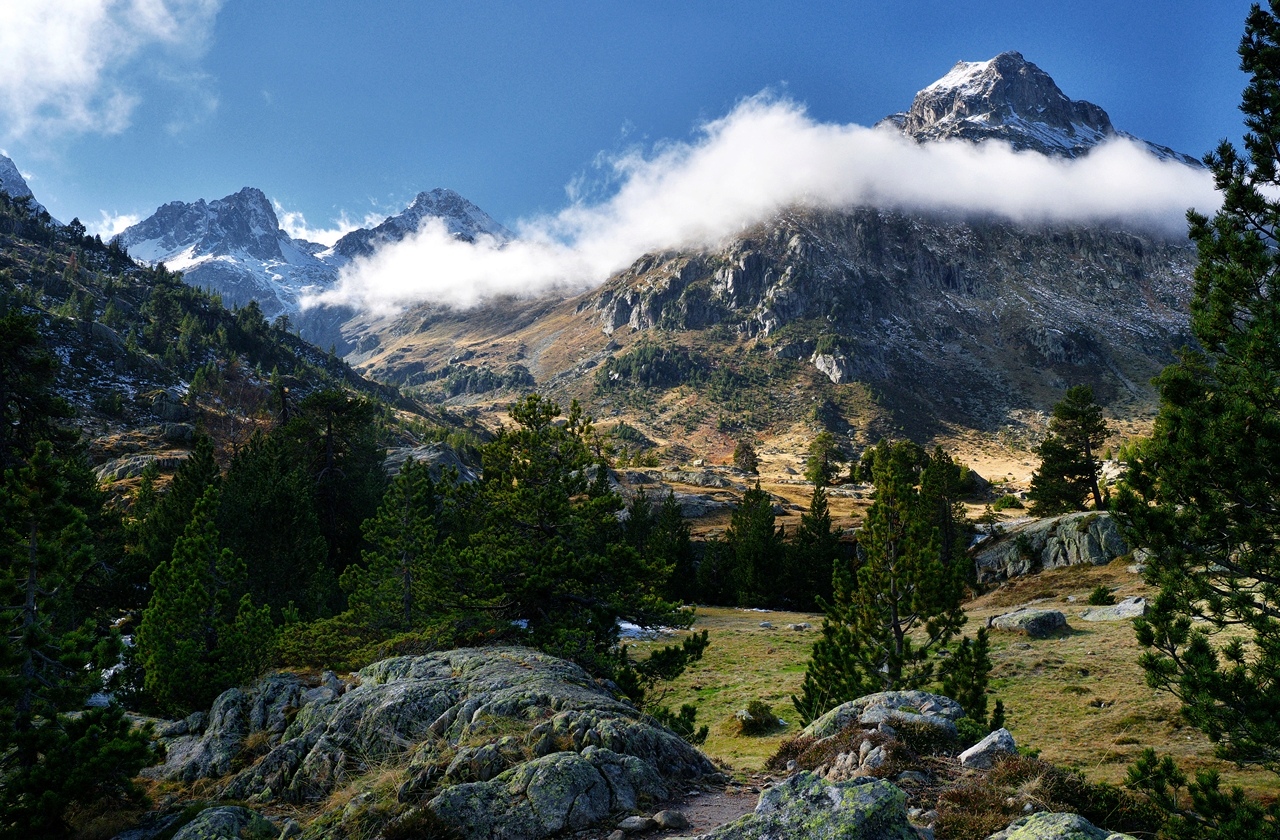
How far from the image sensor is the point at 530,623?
699 inches

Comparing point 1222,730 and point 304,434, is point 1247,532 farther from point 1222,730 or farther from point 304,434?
point 304,434

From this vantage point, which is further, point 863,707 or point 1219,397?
point 863,707

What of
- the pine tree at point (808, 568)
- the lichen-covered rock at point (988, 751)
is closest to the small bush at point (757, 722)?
the lichen-covered rock at point (988, 751)

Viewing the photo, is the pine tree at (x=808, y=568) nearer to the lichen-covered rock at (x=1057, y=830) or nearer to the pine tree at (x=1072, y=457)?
the pine tree at (x=1072, y=457)

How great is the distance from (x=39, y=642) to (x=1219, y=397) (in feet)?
67.1

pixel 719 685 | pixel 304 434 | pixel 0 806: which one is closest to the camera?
pixel 0 806

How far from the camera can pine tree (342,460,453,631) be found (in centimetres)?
1777

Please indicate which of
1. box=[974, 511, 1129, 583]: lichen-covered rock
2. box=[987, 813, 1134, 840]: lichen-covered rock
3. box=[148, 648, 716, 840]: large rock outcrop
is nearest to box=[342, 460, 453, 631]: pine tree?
box=[148, 648, 716, 840]: large rock outcrop

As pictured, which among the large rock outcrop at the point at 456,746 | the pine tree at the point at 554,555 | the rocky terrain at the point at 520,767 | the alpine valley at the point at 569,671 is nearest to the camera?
the rocky terrain at the point at 520,767

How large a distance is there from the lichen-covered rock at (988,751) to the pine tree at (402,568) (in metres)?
13.0

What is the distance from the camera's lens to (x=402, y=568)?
2259 centimetres

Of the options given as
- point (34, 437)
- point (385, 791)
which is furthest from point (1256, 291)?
point (34, 437)

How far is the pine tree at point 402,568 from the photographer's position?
58.3 ft

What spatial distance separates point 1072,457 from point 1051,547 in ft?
36.2
